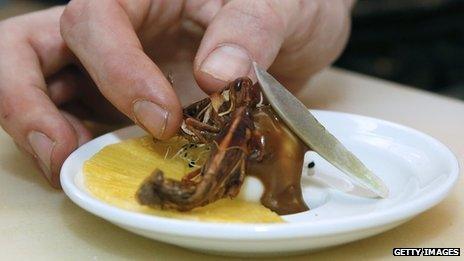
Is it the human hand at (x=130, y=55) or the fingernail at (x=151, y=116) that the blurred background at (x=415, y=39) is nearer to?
the human hand at (x=130, y=55)

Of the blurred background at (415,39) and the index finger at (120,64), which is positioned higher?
the index finger at (120,64)

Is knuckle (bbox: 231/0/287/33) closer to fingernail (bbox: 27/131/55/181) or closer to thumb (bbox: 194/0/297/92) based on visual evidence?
thumb (bbox: 194/0/297/92)

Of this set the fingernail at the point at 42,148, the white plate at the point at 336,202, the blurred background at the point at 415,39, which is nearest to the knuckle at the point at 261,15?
the white plate at the point at 336,202

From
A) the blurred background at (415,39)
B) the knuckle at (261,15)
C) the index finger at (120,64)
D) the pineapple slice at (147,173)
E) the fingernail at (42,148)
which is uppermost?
the knuckle at (261,15)

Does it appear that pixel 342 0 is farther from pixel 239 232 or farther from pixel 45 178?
pixel 239 232

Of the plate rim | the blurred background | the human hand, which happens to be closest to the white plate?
the plate rim

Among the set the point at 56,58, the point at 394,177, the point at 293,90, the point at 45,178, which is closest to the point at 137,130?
the point at 45,178

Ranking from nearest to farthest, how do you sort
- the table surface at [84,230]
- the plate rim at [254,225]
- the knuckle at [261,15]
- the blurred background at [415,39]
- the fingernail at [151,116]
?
the plate rim at [254,225] → the table surface at [84,230] → the fingernail at [151,116] → the knuckle at [261,15] → the blurred background at [415,39]
